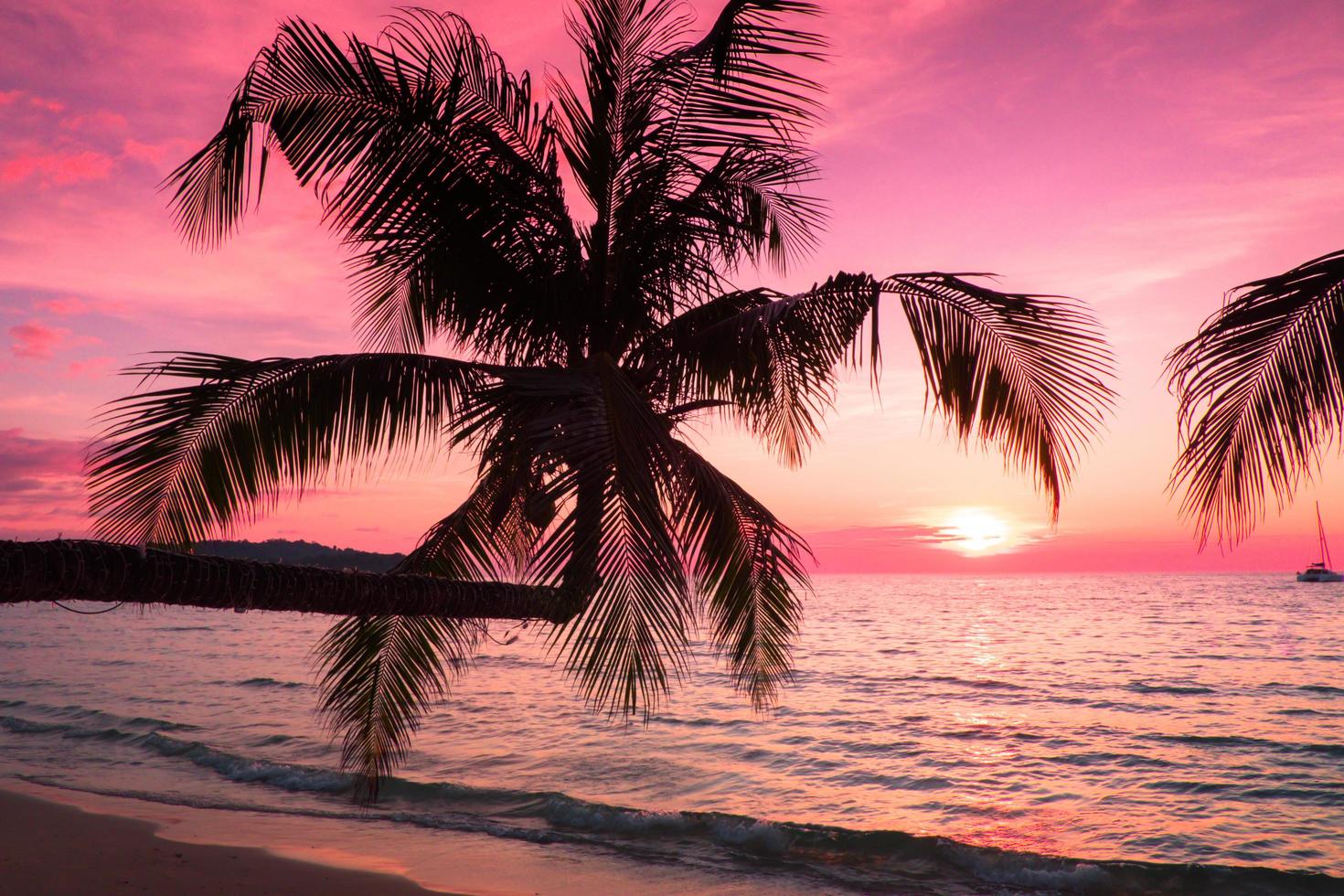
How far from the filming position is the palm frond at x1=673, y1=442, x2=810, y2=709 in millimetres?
5238

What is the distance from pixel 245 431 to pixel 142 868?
5730mm

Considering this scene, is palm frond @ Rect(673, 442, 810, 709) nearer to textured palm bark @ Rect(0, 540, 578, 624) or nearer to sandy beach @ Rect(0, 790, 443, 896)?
textured palm bark @ Rect(0, 540, 578, 624)

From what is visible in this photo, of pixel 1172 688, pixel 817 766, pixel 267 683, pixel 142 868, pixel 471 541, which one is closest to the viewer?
pixel 471 541

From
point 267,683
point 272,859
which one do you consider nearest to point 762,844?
point 272,859

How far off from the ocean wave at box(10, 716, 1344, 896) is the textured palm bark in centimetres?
644

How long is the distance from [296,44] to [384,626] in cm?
417

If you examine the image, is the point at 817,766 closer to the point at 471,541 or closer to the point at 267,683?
the point at 471,541

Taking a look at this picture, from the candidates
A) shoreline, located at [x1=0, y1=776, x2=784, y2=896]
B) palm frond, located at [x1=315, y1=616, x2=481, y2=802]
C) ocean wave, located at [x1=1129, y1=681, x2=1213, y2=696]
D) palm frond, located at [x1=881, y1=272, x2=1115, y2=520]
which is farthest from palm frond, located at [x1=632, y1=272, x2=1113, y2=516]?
ocean wave, located at [x1=1129, y1=681, x2=1213, y2=696]

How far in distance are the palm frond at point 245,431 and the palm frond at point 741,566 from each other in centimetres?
158

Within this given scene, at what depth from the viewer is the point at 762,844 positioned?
35.2 ft

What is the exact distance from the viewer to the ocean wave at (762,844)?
378 inches

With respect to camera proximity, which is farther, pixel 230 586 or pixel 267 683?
pixel 267 683

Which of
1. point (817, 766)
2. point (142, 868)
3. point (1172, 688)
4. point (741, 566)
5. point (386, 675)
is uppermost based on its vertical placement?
point (741, 566)

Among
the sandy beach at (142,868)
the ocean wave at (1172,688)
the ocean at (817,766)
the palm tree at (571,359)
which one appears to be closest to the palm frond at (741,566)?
the palm tree at (571,359)
